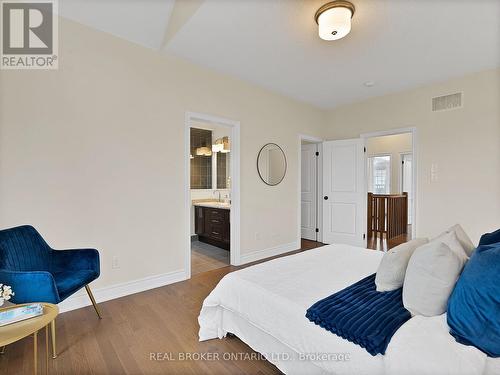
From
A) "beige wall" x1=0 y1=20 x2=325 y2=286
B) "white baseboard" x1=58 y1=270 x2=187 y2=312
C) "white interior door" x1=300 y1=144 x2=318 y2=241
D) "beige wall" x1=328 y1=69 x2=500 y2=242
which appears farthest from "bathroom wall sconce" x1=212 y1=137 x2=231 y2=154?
"beige wall" x1=328 y1=69 x2=500 y2=242

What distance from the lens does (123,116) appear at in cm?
284

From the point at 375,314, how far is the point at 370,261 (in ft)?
3.36

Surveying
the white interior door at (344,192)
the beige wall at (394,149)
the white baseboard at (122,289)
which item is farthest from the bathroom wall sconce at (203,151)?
the beige wall at (394,149)

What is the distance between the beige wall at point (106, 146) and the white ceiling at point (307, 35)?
29 centimetres

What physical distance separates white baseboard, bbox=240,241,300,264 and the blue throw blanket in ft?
8.10

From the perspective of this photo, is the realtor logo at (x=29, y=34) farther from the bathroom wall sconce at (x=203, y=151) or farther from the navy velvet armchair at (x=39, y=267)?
the bathroom wall sconce at (x=203, y=151)

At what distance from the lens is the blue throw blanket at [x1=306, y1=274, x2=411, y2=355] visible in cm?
120

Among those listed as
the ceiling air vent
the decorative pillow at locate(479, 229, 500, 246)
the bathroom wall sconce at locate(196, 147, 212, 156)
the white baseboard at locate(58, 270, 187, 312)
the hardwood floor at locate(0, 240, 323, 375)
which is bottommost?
the hardwood floor at locate(0, 240, 323, 375)

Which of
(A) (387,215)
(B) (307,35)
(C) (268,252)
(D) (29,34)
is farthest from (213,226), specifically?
(A) (387,215)

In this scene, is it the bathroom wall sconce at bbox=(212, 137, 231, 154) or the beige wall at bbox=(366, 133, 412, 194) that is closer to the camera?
the bathroom wall sconce at bbox=(212, 137, 231, 154)

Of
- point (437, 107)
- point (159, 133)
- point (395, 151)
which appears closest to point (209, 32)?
point (159, 133)

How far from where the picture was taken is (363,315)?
135 cm

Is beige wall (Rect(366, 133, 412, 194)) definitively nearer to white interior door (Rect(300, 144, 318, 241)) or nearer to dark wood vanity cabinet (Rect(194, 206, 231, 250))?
white interior door (Rect(300, 144, 318, 241))

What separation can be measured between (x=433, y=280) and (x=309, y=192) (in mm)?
4227
